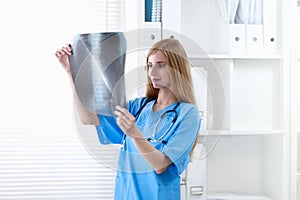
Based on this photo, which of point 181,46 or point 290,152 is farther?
point 290,152

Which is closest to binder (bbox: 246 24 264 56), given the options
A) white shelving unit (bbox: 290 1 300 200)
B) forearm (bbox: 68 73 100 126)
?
white shelving unit (bbox: 290 1 300 200)

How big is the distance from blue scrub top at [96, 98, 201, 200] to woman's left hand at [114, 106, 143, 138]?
85 mm

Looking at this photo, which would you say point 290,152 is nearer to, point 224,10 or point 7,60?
point 224,10

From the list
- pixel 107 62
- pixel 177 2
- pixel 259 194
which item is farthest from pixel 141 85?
pixel 259 194

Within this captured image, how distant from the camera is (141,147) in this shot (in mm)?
1206

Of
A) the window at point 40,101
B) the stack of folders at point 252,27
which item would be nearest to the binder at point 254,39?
the stack of folders at point 252,27

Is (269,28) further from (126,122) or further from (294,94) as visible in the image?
(126,122)

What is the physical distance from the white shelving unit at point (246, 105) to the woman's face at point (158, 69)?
582mm

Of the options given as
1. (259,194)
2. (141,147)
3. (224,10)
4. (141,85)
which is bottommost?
(259,194)

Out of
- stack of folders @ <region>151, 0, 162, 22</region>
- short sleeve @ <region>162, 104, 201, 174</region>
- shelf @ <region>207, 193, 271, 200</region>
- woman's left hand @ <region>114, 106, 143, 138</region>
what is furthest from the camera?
shelf @ <region>207, 193, 271, 200</region>

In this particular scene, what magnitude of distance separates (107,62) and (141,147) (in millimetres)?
216

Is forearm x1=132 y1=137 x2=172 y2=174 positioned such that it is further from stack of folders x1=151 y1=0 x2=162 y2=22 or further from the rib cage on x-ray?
stack of folders x1=151 y1=0 x2=162 y2=22

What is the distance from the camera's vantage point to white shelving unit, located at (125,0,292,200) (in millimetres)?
1863

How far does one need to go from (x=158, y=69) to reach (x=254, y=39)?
76cm
